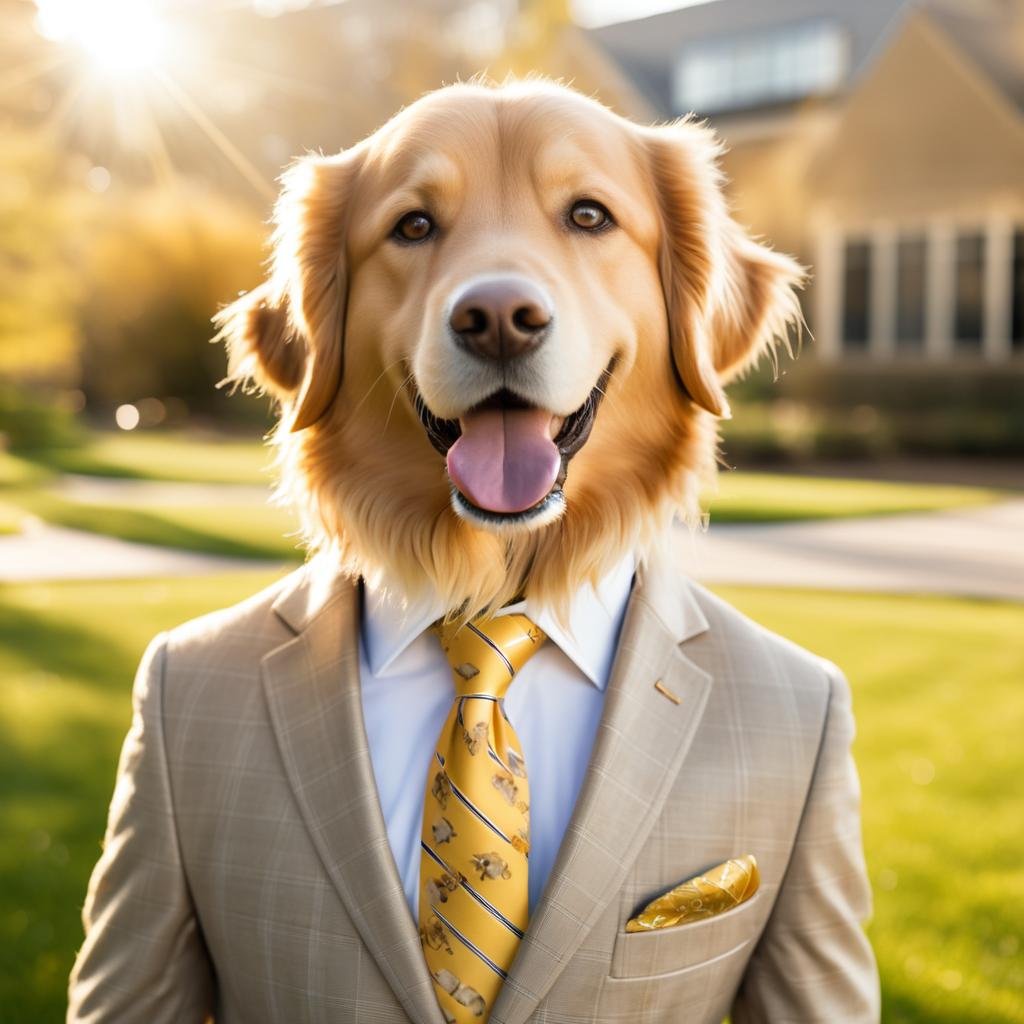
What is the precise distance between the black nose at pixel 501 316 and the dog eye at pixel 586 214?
0.95 feet

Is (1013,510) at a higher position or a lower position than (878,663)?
lower

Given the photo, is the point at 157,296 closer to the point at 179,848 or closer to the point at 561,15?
the point at 561,15

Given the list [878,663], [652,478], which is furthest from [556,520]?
[878,663]

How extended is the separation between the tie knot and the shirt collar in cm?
3

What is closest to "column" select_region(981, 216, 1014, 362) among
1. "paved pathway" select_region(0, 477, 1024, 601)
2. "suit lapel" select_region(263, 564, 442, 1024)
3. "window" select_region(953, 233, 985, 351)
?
"window" select_region(953, 233, 985, 351)

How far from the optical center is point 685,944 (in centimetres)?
197

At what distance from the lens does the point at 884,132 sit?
23312 mm

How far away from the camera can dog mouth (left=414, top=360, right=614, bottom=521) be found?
82.8 inches

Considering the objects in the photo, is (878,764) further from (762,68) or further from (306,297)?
(762,68)

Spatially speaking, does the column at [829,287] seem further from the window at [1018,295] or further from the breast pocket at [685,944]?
the breast pocket at [685,944]

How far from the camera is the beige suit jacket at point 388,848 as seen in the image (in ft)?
6.30

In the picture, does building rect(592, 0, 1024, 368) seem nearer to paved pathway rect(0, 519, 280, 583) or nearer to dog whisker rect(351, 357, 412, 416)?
paved pathway rect(0, 519, 280, 583)

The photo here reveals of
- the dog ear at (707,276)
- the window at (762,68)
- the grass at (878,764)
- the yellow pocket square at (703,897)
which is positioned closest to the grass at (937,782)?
the grass at (878,764)

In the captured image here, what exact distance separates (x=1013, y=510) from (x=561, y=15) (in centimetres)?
1610
